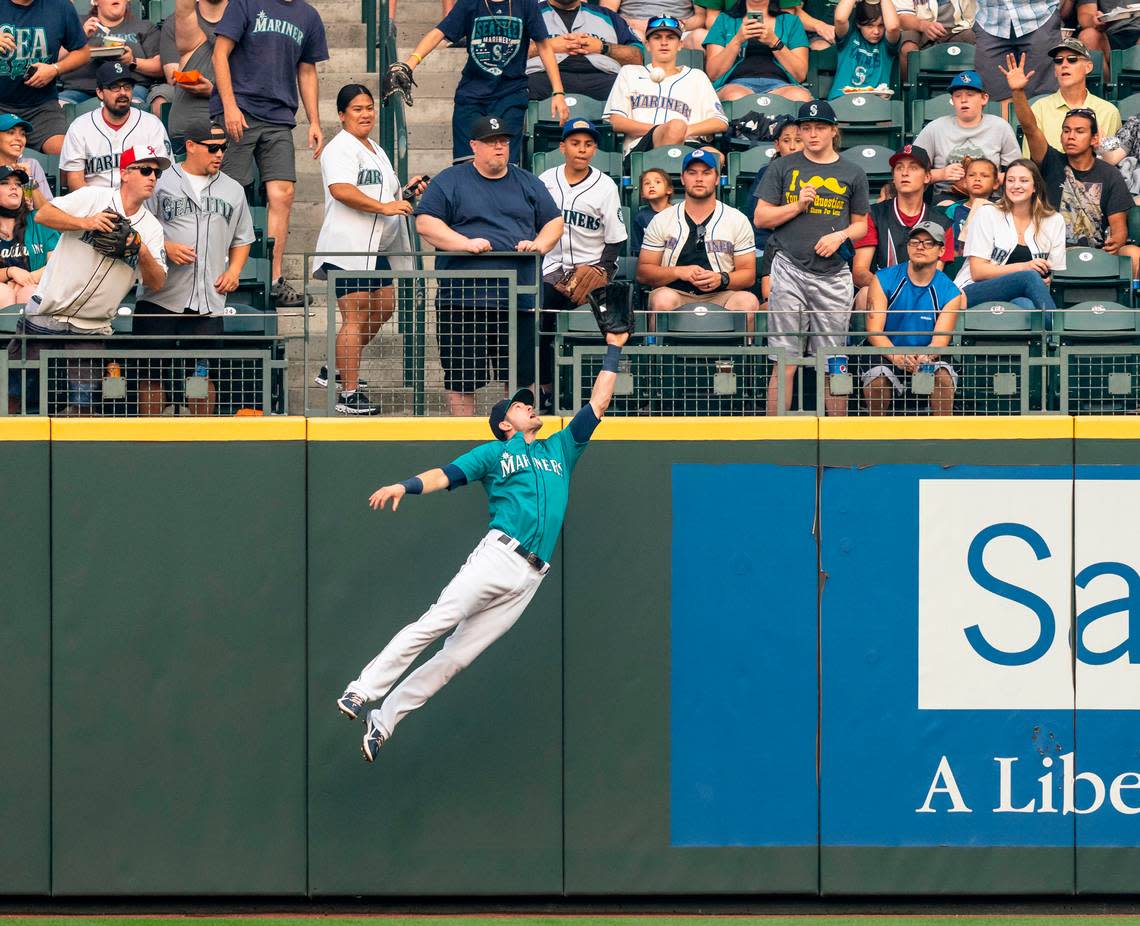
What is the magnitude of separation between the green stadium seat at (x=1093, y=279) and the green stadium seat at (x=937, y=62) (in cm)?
290

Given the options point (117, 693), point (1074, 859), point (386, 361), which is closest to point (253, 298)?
point (386, 361)

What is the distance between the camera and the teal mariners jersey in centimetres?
865

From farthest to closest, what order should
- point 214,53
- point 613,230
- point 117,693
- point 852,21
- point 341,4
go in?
point 341,4 → point 852,21 → point 214,53 → point 613,230 → point 117,693

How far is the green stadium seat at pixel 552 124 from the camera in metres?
12.4

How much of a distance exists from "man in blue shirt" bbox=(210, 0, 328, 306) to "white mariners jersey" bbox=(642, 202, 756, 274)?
252 cm

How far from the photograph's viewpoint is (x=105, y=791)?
30.1 feet

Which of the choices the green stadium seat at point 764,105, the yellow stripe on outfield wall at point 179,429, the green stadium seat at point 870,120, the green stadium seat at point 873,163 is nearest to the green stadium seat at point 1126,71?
the green stadium seat at point 870,120

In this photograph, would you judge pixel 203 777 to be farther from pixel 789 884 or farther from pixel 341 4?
pixel 341 4

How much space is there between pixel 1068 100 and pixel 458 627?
244 inches

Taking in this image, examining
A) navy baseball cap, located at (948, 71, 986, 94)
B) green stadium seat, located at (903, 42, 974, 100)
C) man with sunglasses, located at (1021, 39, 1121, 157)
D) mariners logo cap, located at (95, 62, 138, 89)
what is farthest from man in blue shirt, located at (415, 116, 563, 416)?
green stadium seat, located at (903, 42, 974, 100)

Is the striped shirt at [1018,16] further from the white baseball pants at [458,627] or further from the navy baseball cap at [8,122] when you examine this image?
the navy baseball cap at [8,122]

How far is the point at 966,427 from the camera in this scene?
923 cm

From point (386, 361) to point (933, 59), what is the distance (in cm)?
581

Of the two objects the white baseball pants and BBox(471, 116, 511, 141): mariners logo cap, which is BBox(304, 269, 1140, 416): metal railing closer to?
BBox(471, 116, 511, 141): mariners logo cap
